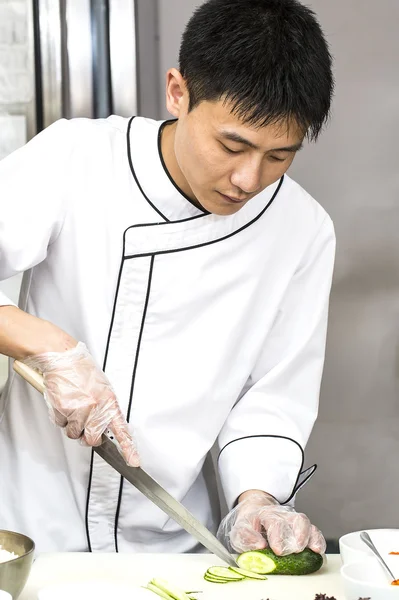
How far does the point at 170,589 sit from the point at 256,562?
0.23 m

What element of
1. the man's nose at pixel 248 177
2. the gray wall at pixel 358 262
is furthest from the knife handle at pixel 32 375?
the gray wall at pixel 358 262

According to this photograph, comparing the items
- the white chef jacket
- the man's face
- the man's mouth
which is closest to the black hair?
the man's face

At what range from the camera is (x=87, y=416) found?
1.47 meters

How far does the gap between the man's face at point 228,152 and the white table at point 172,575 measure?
68 centimetres

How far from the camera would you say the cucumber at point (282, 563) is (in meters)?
1.41

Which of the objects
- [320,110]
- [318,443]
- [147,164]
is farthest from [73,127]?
[318,443]

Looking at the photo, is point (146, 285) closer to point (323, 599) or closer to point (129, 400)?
point (129, 400)

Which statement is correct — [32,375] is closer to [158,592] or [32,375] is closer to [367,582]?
[158,592]

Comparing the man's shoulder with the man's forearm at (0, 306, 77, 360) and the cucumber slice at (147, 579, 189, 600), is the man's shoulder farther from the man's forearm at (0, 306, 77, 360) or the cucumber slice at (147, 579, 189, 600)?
the cucumber slice at (147, 579, 189, 600)

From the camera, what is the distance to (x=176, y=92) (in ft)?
5.09

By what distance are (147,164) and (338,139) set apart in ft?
3.90

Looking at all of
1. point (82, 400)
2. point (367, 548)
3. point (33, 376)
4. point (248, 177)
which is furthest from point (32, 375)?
point (367, 548)

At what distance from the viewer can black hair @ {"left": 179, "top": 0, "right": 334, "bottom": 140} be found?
4.46ft

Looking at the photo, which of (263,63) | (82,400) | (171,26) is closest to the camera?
(263,63)
